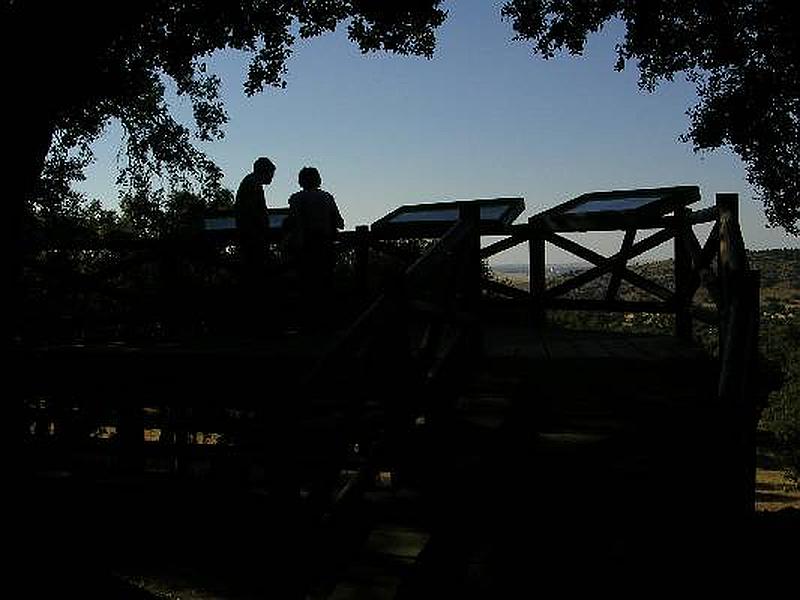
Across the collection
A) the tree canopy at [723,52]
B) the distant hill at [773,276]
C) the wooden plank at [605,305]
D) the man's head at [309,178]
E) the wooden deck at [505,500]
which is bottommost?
the wooden deck at [505,500]

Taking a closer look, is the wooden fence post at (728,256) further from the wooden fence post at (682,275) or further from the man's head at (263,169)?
the man's head at (263,169)

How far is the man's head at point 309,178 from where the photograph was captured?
858 centimetres

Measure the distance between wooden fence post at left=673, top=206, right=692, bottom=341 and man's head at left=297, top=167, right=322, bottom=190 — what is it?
4209mm

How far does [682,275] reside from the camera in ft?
29.1

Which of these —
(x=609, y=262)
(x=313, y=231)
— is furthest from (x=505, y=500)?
(x=609, y=262)

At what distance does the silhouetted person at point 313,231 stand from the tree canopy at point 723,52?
9.62 metres

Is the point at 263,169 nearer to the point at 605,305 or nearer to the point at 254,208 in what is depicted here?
the point at 254,208

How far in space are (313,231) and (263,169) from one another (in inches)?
35.0

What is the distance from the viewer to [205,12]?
13.1 metres

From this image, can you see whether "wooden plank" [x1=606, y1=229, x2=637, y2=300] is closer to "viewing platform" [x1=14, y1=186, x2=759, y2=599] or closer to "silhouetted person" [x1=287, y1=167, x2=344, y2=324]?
"viewing platform" [x1=14, y1=186, x2=759, y2=599]

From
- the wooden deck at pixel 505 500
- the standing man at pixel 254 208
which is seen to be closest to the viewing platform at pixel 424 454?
the wooden deck at pixel 505 500

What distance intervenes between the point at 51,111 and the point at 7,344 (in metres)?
1.79

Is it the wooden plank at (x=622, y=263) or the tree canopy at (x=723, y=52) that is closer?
the wooden plank at (x=622, y=263)

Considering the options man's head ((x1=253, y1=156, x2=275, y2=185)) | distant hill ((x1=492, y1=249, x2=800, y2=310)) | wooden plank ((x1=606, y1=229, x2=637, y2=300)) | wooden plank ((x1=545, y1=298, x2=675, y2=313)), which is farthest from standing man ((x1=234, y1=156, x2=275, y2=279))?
distant hill ((x1=492, y1=249, x2=800, y2=310))
